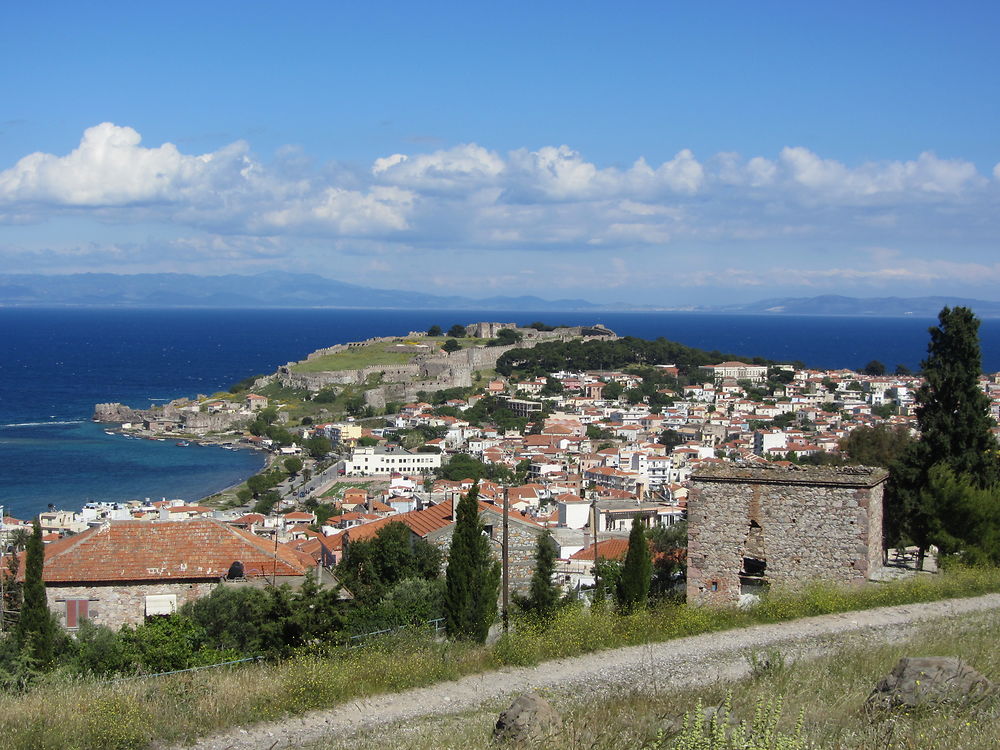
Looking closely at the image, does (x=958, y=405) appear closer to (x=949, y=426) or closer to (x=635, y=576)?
(x=949, y=426)

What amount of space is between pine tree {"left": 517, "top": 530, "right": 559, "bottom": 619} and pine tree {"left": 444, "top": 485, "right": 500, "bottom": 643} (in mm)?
720

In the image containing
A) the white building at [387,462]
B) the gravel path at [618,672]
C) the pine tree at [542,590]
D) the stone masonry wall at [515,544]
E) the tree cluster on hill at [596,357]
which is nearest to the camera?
the gravel path at [618,672]

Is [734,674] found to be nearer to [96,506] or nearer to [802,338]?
[96,506]

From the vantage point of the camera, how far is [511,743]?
5.36 m

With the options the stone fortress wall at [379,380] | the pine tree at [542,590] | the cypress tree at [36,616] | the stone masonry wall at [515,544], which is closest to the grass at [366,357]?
the stone fortress wall at [379,380]

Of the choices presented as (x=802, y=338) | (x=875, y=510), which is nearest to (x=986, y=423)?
(x=875, y=510)

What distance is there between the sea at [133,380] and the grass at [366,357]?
9050 millimetres

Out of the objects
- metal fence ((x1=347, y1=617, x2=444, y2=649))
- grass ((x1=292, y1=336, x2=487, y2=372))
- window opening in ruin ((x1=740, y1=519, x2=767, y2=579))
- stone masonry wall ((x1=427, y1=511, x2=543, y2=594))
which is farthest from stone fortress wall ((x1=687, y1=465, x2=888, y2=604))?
grass ((x1=292, y1=336, x2=487, y2=372))

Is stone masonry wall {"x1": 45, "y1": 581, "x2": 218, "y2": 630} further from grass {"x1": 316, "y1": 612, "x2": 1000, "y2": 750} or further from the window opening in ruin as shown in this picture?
grass {"x1": 316, "y1": 612, "x2": 1000, "y2": 750}

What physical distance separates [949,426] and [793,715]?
8.79m

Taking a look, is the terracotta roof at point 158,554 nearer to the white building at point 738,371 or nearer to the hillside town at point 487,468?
the hillside town at point 487,468

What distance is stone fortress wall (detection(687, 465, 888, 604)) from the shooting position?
9953mm

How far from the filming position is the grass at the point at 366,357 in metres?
83.8

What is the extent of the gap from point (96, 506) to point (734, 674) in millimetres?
32037
